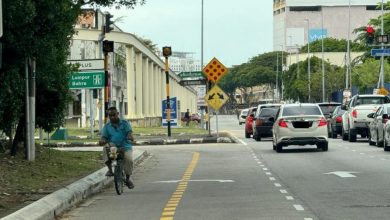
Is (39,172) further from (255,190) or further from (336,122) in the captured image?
(336,122)

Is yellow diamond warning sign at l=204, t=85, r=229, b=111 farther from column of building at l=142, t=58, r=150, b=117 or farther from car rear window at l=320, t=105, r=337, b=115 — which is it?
column of building at l=142, t=58, r=150, b=117

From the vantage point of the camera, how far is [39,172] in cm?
1981

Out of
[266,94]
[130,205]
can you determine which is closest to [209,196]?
[130,205]

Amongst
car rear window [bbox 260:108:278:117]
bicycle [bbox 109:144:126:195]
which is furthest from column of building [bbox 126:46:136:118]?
bicycle [bbox 109:144:126:195]

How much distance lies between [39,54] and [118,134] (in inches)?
111

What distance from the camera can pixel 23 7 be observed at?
16.1 meters

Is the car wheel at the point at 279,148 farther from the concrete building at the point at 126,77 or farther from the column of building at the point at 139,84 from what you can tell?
the column of building at the point at 139,84

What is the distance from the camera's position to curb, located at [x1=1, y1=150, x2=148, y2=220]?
40.3ft

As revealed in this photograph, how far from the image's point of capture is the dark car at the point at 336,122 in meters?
41.2

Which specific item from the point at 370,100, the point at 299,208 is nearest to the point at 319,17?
the point at 370,100

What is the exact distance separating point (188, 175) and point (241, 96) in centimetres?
17740

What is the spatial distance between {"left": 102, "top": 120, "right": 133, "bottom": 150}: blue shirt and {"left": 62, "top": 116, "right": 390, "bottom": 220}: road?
3.37 feet

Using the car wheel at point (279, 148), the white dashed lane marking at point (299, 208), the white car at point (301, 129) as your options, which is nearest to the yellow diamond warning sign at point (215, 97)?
the car wheel at point (279, 148)

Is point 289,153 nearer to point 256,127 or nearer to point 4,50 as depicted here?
point 256,127
